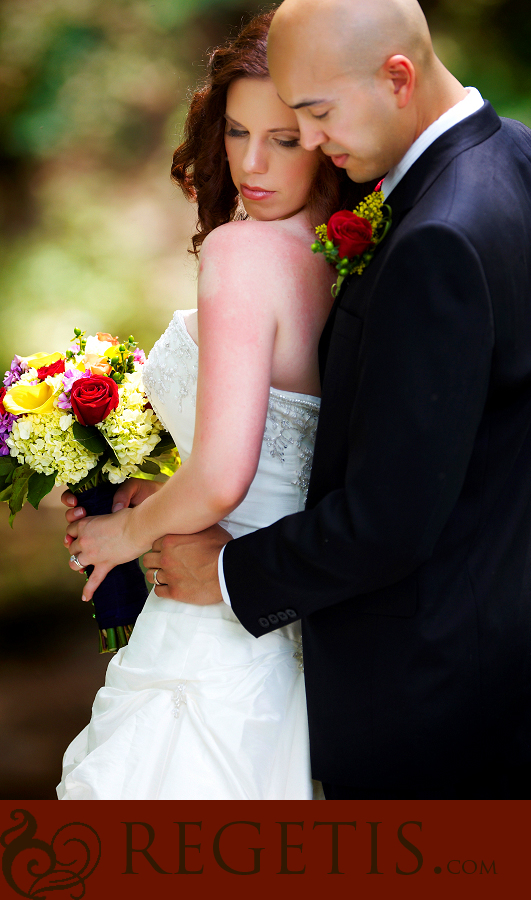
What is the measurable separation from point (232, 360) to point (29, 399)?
61 centimetres

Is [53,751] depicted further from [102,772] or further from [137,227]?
[137,227]

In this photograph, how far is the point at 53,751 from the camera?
3.10 m

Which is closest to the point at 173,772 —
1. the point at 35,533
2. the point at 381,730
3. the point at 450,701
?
the point at 381,730

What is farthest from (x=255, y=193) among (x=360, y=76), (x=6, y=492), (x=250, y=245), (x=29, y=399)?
(x=6, y=492)

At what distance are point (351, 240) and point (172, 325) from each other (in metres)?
0.55

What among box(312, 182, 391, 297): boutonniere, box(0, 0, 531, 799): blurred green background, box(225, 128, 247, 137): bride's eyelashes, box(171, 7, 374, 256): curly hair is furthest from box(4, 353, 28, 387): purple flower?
box(0, 0, 531, 799): blurred green background

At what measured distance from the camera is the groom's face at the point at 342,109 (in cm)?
109

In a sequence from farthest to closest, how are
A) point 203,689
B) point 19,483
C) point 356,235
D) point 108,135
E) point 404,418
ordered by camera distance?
point 108,135
point 19,483
point 203,689
point 356,235
point 404,418

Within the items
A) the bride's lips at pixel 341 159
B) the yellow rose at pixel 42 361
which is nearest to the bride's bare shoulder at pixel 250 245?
the bride's lips at pixel 341 159

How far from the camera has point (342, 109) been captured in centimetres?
111

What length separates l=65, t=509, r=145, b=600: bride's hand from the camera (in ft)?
5.30

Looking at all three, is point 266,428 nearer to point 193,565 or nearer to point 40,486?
point 193,565

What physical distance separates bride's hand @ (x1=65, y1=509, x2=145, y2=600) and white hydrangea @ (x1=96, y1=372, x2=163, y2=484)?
115 millimetres

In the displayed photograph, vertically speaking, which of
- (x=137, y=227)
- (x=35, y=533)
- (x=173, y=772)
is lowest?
(x=35, y=533)
